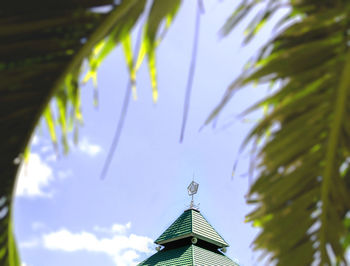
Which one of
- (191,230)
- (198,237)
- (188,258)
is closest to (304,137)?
(188,258)

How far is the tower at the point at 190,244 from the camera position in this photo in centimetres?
1452

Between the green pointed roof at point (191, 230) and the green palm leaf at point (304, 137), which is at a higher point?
the green pointed roof at point (191, 230)

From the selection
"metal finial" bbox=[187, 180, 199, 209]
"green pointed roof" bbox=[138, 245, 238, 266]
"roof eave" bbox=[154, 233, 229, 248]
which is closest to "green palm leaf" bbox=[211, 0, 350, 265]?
"green pointed roof" bbox=[138, 245, 238, 266]

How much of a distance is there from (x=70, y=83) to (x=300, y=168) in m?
0.98

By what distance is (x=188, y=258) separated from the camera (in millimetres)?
14258

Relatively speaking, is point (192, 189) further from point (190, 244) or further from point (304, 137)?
point (304, 137)

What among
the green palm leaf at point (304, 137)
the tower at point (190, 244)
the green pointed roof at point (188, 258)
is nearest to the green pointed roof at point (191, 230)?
the tower at point (190, 244)

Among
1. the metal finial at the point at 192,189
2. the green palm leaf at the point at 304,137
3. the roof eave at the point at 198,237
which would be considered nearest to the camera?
the green palm leaf at the point at 304,137

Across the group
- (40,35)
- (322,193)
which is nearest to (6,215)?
(40,35)

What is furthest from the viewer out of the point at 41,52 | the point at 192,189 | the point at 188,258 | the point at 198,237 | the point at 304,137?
the point at 192,189

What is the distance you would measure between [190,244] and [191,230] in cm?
68

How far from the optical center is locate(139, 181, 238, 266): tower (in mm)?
14523

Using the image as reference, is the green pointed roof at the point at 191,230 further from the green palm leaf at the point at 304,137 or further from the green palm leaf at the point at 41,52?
the green palm leaf at the point at 41,52

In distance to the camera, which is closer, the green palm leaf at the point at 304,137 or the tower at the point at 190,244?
the green palm leaf at the point at 304,137
